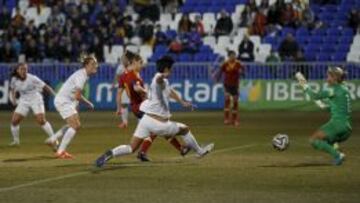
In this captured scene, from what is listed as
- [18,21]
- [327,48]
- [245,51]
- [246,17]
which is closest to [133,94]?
[245,51]

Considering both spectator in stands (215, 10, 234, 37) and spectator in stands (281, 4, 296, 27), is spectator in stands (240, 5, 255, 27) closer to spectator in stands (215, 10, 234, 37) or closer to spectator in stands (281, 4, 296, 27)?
spectator in stands (215, 10, 234, 37)

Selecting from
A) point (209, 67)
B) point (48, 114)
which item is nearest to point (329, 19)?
point (209, 67)

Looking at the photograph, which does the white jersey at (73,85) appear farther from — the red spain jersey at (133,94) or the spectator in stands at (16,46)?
the spectator in stands at (16,46)

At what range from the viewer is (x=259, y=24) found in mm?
37031

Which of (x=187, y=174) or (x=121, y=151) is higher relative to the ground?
(x=121, y=151)

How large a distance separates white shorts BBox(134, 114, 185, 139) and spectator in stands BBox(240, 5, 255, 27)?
22212 millimetres

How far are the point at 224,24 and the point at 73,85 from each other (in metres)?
20.4

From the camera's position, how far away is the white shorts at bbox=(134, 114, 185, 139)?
15508mm

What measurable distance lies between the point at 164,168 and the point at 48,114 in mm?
20248

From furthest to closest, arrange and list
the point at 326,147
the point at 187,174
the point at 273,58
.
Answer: the point at 273,58 → the point at 326,147 → the point at 187,174

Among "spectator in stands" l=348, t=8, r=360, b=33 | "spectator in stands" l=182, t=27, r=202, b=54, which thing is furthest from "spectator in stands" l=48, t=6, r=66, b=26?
"spectator in stands" l=348, t=8, r=360, b=33

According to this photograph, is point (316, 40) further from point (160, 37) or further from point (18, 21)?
point (18, 21)

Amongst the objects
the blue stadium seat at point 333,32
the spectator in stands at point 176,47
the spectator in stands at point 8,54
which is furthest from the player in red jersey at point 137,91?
the spectator in stands at point 8,54

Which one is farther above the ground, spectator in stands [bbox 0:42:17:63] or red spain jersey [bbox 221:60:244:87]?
red spain jersey [bbox 221:60:244:87]
